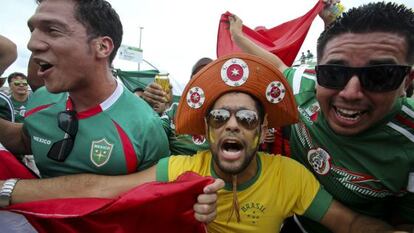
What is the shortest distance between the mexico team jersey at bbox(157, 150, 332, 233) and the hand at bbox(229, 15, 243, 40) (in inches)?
59.6

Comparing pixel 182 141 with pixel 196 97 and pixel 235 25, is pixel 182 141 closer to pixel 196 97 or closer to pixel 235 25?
pixel 196 97

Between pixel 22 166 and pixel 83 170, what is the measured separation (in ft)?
1.25

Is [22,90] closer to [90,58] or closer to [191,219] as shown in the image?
[90,58]

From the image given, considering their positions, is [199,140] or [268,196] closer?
[268,196]

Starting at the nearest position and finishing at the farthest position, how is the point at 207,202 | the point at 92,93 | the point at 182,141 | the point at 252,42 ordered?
the point at 207,202
the point at 92,93
the point at 252,42
the point at 182,141

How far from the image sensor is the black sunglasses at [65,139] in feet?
7.02

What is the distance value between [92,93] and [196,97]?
2.38 feet

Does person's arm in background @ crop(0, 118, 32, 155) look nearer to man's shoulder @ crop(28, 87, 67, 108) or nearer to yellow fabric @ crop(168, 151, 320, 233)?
man's shoulder @ crop(28, 87, 67, 108)

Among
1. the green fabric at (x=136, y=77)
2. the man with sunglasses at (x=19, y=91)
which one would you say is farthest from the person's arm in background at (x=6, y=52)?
the green fabric at (x=136, y=77)

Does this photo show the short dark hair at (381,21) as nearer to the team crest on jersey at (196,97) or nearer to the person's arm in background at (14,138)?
the team crest on jersey at (196,97)

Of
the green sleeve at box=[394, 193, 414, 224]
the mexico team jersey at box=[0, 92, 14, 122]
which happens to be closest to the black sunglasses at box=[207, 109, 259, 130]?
the green sleeve at box=[394, 193, 414, 224]

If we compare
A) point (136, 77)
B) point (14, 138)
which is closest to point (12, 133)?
point (14, 138)

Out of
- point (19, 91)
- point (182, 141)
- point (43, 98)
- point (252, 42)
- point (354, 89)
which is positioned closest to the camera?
point (354, 89)

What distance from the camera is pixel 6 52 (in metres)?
2.33
